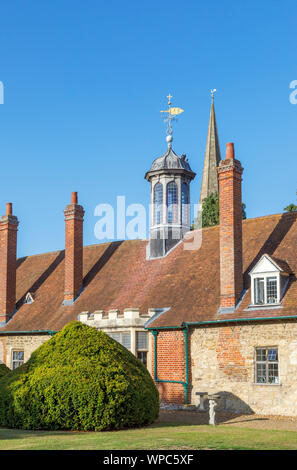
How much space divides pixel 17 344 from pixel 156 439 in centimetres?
1661

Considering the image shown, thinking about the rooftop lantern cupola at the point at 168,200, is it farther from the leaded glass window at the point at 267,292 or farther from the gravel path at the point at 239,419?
the gravel path at the point at 239,419

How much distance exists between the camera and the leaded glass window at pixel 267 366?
19.2 m

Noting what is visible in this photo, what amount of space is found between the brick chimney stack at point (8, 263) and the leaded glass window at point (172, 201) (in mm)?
8187

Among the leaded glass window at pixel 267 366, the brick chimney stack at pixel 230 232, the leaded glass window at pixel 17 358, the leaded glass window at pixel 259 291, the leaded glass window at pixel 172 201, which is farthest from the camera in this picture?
the leaded glass window at pixel 172 201

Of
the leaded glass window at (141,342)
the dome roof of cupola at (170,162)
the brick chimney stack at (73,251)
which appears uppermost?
the dome roof of cupola at (170,162)

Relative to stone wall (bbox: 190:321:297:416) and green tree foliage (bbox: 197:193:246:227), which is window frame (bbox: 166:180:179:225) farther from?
green tree foliage (bbox: 197:193:246:227)

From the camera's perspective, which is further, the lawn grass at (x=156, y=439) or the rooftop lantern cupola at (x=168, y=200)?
the rooftop lantern cupola at (x=168, y=200)

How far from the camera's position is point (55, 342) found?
17.2 m

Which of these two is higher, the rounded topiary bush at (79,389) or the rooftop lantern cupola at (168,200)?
the rooftop lantern cupola at (168,200)

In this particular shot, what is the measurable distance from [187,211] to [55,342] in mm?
12749

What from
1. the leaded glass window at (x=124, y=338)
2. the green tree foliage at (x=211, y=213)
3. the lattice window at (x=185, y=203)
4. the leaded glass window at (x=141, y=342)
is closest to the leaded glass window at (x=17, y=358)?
the leaded glass window at (x=124, y=338)

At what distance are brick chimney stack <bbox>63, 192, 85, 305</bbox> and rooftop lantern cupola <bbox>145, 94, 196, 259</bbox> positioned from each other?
3.21 meters

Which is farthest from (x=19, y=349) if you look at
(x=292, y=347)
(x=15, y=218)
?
(x=292, y=347)

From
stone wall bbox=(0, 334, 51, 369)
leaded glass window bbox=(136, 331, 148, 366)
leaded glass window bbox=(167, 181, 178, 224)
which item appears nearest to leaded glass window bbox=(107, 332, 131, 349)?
leaded glass window bbox=(136, 331, 148, 366)
